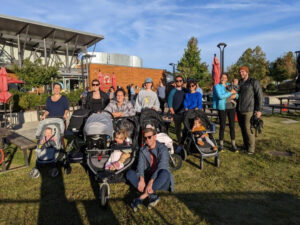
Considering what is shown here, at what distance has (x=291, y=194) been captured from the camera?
367cm

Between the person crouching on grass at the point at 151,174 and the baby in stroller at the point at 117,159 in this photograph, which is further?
the baby in stroller at the point at 117,159

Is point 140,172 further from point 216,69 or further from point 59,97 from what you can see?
point 216,69

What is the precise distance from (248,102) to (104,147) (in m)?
3.82

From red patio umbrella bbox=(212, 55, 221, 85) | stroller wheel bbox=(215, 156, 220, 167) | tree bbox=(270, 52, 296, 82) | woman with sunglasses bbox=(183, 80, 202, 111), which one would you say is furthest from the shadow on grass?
tree bbox=(270, 52, 296, 82)

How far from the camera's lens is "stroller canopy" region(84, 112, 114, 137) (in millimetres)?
4473

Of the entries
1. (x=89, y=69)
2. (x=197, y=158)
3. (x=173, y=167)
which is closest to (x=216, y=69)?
(x=197, y=158)

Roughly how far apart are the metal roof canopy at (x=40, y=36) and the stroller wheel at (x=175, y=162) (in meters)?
25.4

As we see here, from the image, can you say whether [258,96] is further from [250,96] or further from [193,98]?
[193,98]

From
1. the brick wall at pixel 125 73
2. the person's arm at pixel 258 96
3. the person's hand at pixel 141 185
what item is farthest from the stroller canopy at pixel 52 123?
the brick wall at pixel 125 73

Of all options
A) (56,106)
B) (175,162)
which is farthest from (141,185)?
(56,106)

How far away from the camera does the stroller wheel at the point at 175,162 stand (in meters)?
4.82

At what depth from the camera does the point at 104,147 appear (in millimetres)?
4254

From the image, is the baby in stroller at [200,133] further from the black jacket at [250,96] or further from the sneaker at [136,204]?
the sneaker at [136,204]

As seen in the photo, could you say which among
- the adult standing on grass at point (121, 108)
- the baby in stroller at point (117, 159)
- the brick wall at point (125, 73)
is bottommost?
the baby in stroller at point (117, 159)
